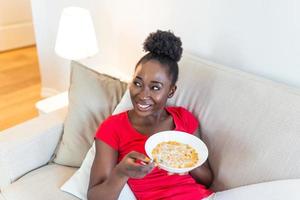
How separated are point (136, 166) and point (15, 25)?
343cm

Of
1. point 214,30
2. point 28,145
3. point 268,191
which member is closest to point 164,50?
point 214,30

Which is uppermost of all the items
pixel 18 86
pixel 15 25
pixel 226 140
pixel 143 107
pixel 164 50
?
pixel 164 50

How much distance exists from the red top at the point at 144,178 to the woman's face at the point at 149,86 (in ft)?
0.32

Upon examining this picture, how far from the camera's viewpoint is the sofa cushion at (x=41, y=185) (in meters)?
1.33

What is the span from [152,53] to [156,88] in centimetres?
13

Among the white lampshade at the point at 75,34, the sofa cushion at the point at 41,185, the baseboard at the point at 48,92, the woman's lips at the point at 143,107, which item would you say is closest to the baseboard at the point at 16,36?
the baseboard at the point at 48,92

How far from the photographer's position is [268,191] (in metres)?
1.09

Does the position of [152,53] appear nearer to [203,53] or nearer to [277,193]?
[203,53]

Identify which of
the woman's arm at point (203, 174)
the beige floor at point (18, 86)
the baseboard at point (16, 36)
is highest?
the woman's arm at point (203, 174)

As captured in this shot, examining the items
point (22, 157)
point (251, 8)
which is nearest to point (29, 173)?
point (22, 157)

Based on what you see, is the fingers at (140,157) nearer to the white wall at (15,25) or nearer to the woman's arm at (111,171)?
the woman's arm at (111,171)

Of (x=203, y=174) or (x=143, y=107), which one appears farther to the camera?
(x=203, y=174)

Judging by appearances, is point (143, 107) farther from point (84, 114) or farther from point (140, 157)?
point (84, 114)

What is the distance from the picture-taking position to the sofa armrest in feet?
4.54
